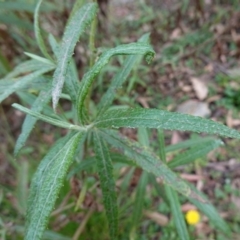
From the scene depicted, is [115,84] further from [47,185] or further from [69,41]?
[47,185]

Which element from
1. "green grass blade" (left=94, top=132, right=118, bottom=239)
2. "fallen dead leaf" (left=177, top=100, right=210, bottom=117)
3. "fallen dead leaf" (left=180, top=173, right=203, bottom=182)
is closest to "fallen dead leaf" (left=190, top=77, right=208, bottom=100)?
"fallen dead leaf" (left=177, top=100, right=210, bottom=117)

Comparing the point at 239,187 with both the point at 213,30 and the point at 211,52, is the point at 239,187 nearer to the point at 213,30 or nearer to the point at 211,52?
the point at 211,52

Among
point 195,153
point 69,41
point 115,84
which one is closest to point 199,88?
point 195,153

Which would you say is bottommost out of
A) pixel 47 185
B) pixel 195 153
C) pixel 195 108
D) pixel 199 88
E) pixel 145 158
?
pixel 47 185

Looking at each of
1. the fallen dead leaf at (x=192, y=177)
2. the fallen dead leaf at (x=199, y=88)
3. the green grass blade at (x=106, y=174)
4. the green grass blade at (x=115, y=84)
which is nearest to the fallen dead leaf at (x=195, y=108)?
the fallen dead leaf at (x=199, y=88)

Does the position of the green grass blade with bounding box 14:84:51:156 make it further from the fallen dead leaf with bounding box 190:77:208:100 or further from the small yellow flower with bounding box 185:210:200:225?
the fallen dead leaf with bounding box 190:77:208:100

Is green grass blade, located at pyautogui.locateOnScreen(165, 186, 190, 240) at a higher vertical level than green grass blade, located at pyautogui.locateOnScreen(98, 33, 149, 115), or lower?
lower
